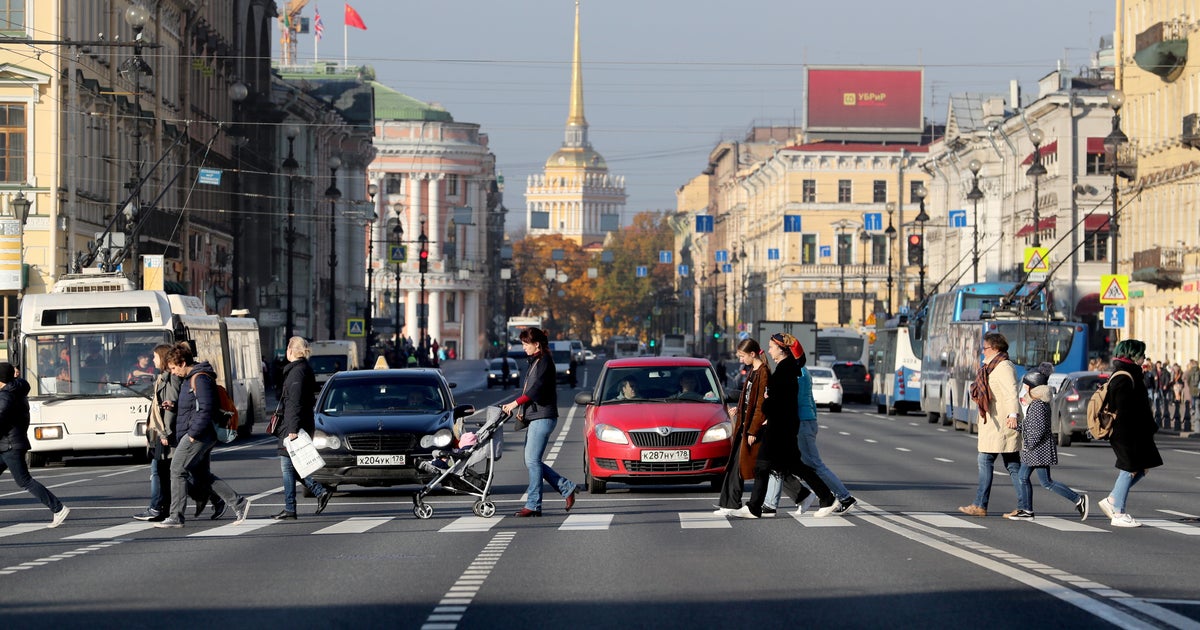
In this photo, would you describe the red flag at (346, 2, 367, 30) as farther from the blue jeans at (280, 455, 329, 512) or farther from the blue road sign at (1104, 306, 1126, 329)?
the blue jeans at (280, 455, 329, 512)

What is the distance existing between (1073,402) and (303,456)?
2388 centimetres

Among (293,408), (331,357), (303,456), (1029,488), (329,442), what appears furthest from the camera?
(331,357)

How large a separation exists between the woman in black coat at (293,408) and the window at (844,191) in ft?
382

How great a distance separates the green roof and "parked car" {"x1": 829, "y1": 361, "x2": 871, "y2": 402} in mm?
89399

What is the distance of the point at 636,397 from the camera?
23.7 meters

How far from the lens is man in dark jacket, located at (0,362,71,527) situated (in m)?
19.3

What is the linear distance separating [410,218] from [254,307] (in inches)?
3048

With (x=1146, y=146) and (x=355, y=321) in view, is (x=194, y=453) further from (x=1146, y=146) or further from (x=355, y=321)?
(x=355, y=321)

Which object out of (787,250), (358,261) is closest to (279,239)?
(358,261)

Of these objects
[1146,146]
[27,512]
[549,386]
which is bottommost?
[27,512]

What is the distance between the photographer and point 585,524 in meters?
18.5

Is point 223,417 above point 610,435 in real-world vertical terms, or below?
above

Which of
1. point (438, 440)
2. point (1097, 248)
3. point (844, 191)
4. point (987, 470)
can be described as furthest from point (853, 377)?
point (844, 191)

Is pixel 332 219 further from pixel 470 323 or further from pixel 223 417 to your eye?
pixel 470 323
